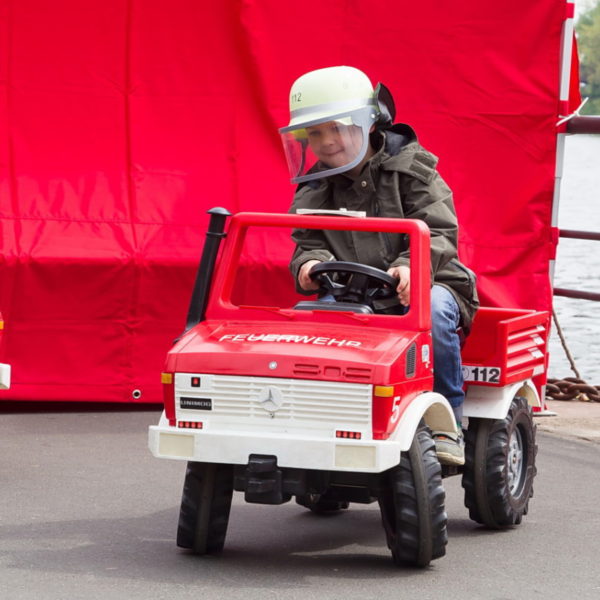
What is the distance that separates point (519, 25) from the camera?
370 inches

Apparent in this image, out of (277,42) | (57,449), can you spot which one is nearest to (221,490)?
(57,449)

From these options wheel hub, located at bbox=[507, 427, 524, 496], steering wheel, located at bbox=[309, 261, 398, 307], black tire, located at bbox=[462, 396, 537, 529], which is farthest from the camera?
wheel hub, located at bbox=[507, 427, 524, 496]

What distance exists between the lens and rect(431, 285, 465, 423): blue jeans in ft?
18.4

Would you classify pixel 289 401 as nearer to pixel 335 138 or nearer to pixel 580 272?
pixel 335 138

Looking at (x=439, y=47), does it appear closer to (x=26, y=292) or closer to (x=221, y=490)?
(x=26, y=292)

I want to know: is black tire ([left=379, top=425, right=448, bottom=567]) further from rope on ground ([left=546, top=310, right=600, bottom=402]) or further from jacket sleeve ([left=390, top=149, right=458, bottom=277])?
rope on ground ([left=546, top=310, right=600, bottom=402])

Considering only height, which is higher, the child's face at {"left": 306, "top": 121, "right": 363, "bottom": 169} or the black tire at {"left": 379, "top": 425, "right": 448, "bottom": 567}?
the child's face at {"left": 306, "top": 121, "right": 363, "bottom": 169}

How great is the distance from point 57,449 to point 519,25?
12.9 feet

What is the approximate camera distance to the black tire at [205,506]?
208 inches

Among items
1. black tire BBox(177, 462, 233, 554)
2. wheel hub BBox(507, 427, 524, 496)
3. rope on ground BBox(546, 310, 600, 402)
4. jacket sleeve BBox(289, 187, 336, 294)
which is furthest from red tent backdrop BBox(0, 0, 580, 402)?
black tire BBox(177, 462, 233, 554)

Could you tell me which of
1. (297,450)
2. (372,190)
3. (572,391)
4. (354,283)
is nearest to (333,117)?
(372,190)

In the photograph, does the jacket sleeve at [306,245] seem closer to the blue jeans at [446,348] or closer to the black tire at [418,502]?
the blue jeans at [446,348]

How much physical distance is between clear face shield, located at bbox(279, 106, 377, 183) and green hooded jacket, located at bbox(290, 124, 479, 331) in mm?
104

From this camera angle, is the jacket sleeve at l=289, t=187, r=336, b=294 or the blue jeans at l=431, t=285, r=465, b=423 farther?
the jacket sleeve at l=289, t=187, r=336, b=294
